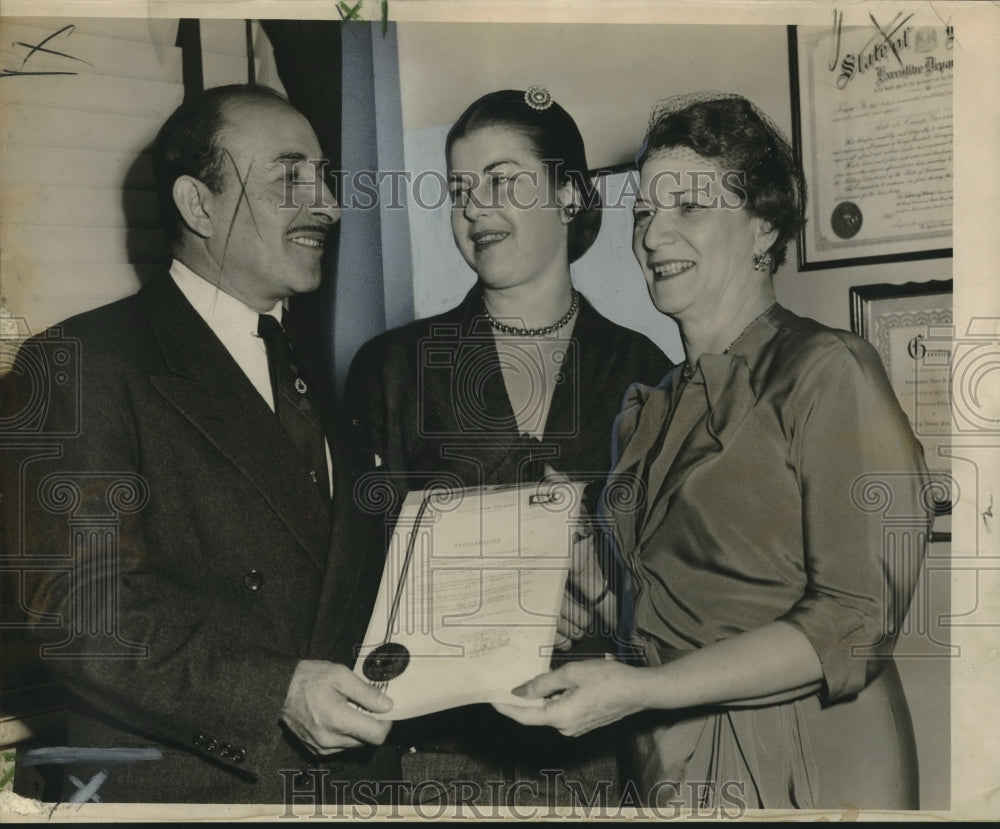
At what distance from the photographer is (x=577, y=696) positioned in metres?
2.13

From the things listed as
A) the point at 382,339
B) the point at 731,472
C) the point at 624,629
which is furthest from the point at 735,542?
the point at 382,339

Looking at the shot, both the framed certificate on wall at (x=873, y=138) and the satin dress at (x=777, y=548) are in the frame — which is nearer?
the satin dress at (x=777, y=548)

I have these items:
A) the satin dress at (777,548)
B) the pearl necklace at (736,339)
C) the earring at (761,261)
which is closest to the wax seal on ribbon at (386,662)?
the satin dress at (777,548)

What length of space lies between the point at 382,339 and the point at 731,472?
2.62ft

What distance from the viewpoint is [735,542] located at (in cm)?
211

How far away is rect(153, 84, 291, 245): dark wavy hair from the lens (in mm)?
2148

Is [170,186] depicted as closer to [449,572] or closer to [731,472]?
[449,572]

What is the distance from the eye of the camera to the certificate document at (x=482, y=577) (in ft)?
7.04

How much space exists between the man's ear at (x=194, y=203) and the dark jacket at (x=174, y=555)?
0.14 meters

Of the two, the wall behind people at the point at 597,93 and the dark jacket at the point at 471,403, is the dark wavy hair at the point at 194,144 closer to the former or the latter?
the wall behind people at the point at 597,93

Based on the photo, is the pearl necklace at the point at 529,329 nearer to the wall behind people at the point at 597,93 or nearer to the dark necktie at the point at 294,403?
the wall behind people at the point at 597,93

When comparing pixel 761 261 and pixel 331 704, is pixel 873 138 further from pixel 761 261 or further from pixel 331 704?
pixel 331 704

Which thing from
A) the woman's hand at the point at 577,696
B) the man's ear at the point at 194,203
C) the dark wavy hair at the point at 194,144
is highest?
the dark wavy hair at the point at 194,144

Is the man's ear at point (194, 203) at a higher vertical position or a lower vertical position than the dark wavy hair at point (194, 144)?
lower
